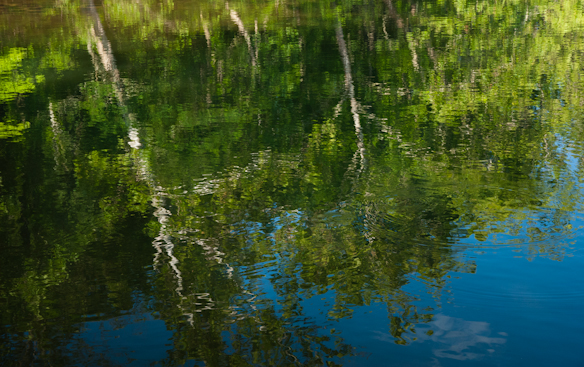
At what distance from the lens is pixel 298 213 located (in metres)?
7.91

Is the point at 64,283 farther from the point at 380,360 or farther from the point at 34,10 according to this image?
the point at 34,10

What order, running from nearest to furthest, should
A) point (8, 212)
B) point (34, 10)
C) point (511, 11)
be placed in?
point (8, 212)
point (511, 11)
point (34, 10)

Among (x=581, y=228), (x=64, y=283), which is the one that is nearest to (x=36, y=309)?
(x=64, y=283)

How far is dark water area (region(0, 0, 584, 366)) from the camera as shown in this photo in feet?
17.7

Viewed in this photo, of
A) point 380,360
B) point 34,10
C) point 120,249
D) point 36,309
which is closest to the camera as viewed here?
point 380,360

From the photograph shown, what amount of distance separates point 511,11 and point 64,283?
26.3 metres

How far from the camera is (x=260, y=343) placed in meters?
5.29

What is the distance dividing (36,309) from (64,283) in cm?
54

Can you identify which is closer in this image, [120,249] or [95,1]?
[120,249]

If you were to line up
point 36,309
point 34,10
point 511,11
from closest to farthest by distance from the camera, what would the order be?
point 36,309, point 511,11, point 34,10

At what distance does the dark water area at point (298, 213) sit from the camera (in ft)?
17.7

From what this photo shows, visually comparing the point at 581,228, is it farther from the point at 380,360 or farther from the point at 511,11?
the point at 511,11

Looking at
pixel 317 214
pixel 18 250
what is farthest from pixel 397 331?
pixel 18 250

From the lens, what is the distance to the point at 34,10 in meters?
33.6
